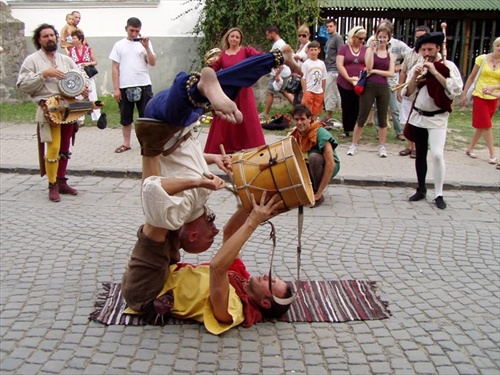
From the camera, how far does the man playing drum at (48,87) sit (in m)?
6.88

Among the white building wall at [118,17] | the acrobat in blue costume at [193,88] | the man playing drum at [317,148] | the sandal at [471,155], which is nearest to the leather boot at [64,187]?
the man playing drum at [317,148]

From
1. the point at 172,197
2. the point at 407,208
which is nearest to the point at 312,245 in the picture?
the point at 407,208

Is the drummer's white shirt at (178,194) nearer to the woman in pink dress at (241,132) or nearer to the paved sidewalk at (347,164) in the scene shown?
the woman in pink dress at (241,132)

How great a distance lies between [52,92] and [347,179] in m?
3.82

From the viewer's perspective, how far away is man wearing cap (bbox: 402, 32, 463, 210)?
6.79m

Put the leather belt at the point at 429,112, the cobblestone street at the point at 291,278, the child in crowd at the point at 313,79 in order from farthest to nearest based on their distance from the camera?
the child in crowd at the point at 313,79, the leather belt at the point at 429,112, the cobblestone street at the point at 291,278

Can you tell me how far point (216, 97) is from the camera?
3258 millimetres

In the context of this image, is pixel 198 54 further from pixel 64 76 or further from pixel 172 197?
pixel 172 197

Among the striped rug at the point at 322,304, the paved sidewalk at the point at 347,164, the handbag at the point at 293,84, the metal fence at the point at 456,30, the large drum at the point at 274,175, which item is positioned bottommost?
the striped rug at the point at 322,304

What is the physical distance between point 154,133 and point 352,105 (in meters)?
6.84

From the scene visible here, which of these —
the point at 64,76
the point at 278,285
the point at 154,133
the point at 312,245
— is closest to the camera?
the point at 154,133

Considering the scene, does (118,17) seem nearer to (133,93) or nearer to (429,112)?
(133,93)

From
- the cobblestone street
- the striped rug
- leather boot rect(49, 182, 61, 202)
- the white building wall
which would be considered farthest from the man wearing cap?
the white building wall

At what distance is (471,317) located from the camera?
14.9 feet
